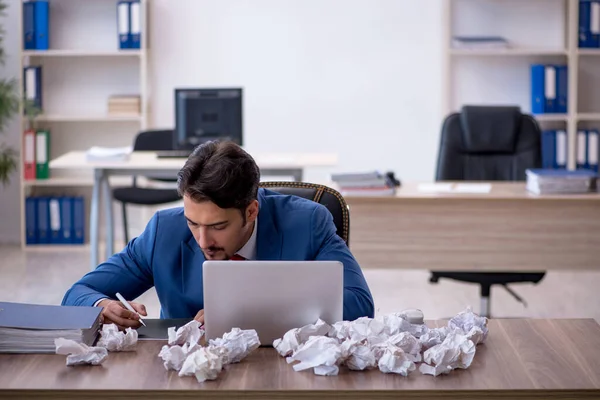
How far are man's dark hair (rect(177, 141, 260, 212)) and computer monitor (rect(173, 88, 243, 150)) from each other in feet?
10.4

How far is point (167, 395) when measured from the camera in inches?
70.2

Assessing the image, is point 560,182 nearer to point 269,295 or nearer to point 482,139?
point 482,139

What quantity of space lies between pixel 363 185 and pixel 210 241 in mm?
2069

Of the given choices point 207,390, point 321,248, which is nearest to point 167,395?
point 207,390

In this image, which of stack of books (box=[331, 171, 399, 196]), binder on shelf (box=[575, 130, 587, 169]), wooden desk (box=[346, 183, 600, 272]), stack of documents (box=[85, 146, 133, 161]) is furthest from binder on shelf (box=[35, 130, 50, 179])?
binder on shelf (box=[575, 130, 587, 169])

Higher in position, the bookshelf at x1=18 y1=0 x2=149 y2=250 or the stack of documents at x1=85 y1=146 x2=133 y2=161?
the bookshelf at x1=18 y1=0 x2=149 y2=250

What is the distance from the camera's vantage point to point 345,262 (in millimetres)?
2406

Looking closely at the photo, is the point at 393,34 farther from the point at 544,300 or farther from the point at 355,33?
the point at 544,300

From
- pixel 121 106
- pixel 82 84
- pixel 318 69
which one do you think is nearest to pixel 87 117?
pixel 121 106

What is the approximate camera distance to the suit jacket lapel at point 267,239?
2393 mm

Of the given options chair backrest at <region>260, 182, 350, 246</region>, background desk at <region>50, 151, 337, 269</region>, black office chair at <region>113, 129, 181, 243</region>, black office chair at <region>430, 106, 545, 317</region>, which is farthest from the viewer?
black office chair at <region>113, 129, 181, 243</region>

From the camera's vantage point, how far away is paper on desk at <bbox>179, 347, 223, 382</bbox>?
1832 millimetres

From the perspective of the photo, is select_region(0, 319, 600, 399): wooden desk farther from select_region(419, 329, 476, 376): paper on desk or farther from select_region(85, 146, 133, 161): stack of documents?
select_region(85, 146, 133, 161): stack of documents

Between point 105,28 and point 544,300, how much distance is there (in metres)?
3.34
